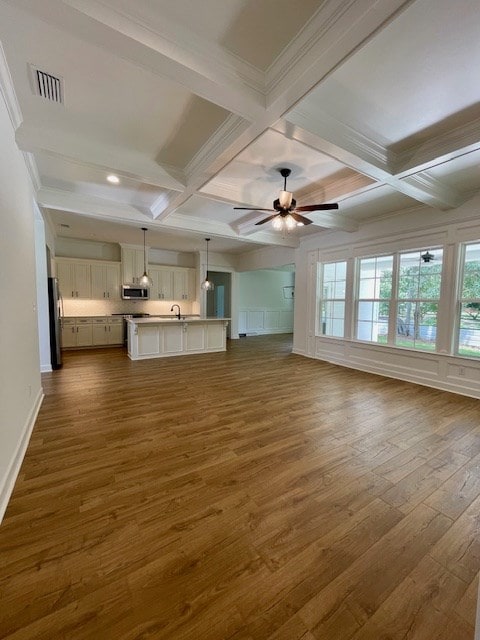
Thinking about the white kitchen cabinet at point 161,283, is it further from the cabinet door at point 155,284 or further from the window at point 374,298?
the window at point 374,298

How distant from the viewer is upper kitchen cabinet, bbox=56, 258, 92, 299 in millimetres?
7180

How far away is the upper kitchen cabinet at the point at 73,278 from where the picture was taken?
718 cm

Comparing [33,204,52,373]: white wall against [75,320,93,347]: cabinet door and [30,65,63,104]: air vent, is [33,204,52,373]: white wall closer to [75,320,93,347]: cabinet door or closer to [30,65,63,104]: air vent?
[75,320,93,347]: cabinet door

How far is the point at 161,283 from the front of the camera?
856 centimetres

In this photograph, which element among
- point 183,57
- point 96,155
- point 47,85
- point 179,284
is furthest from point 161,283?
point 183,57

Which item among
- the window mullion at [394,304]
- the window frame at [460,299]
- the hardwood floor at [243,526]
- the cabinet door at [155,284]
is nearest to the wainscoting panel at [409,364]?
the window frame at [460,299]

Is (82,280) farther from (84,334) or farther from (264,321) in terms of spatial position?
(264,321)

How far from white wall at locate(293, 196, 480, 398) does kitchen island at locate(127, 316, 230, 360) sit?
7.91 ft

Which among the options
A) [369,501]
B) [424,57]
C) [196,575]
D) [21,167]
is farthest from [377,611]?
[21,167]

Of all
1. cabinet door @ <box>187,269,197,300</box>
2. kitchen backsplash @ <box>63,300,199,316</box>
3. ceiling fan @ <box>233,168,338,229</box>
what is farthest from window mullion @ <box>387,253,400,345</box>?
cabinet door @ <box>187,269,197,300</box>

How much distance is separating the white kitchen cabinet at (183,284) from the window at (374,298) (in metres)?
5.40

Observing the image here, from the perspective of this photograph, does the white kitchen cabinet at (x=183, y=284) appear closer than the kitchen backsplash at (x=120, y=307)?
No

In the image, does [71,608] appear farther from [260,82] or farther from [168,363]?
[168,363]

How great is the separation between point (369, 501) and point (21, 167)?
4.65 meters
